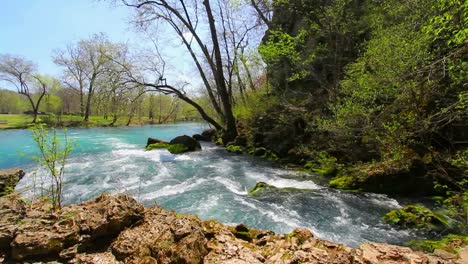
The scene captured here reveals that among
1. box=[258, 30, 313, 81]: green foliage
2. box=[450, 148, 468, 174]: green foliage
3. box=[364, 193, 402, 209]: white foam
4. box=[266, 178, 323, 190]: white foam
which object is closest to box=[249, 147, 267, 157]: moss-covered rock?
box=[258, 30, 313, 81]: green foliage

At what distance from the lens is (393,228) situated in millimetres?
5473

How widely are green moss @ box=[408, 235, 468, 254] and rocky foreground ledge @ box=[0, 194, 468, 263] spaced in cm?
35

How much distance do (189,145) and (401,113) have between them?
11.4 meters

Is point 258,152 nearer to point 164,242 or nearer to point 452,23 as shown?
point 452,23

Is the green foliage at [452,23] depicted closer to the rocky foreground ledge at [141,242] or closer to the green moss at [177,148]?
the rocky foreground ledge at [141,242]

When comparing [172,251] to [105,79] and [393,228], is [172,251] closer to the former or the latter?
[393,228]

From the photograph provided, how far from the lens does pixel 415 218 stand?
5.58 metres

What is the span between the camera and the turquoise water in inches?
218

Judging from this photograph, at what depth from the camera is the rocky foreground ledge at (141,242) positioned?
296cm

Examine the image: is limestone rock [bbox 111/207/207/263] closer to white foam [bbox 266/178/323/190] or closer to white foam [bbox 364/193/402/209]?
white foam [bbox 266/178/323/190]

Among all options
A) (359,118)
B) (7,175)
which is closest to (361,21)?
(359,118)

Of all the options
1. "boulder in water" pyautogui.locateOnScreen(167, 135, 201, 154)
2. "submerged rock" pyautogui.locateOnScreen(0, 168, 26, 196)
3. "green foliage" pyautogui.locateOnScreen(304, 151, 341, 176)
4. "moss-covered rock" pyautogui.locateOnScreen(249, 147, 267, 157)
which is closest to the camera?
"submerged rock" pyautogui.locateOnScreen(0, 168, 26, 196)

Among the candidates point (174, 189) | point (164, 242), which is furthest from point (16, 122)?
point (164, 242)

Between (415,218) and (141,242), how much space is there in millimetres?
5496
